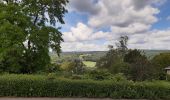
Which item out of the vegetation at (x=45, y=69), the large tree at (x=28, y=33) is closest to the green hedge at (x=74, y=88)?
the vegetation at (x=45, y=69)

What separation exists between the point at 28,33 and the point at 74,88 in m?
13.5

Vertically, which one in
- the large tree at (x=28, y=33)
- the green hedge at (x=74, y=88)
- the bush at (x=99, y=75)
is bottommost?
the green hedge at (x=74, y=88)

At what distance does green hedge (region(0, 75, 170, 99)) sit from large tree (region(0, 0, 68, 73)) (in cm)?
1097

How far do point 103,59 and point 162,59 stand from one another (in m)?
18.3

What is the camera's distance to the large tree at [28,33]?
2902 centimetres

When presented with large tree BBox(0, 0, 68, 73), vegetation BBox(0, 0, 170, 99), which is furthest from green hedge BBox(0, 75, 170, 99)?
large tree BBox(0, 0, 68, 73)

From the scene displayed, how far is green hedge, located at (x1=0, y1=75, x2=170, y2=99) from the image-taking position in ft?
59.0

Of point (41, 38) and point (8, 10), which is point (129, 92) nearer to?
point (41, 38)

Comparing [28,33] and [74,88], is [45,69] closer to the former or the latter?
[28,33]

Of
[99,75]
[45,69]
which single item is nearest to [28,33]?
[45,69]

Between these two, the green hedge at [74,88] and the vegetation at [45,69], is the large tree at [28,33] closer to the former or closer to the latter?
the vegetation at [45,69]

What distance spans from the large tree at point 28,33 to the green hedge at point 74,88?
1097cm

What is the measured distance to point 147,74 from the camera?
94.0 feet

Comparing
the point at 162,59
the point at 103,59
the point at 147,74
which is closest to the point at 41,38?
the point at 147,74
